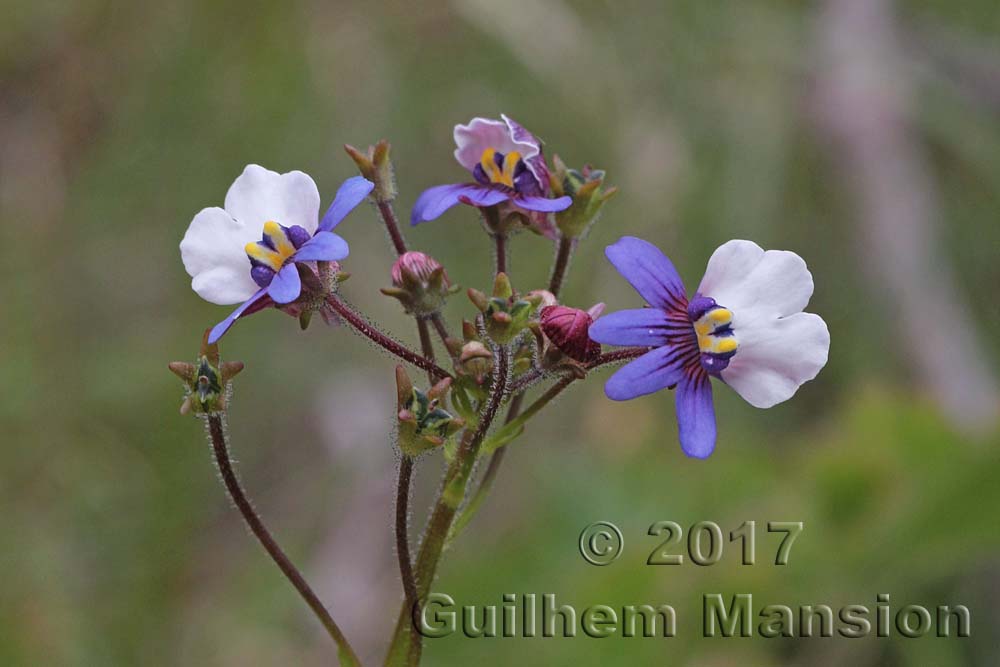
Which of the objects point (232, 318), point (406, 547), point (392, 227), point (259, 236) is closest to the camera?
point (232, 318)

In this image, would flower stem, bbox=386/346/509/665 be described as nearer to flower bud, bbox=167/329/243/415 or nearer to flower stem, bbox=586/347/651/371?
flower stem, bbox=586/347/651/371

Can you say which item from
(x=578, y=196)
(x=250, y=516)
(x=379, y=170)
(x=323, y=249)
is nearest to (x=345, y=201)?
(x=323, y=249)

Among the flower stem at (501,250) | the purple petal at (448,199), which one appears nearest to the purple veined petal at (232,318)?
the purple petal at (448,199)

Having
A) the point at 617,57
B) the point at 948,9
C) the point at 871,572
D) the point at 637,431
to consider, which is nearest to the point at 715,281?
the point at 871,572

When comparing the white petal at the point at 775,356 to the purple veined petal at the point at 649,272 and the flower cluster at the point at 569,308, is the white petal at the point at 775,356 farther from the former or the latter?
the purple veined petal at the point at 649,272

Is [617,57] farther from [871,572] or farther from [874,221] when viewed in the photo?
[871,572]

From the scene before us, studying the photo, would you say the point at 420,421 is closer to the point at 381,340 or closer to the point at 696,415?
the point at 381,340
